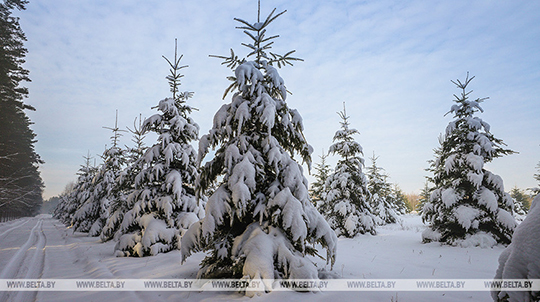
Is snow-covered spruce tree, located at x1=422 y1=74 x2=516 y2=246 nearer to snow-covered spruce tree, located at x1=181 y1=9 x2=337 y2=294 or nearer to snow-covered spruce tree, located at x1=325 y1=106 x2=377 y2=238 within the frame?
snow-covered spruce tree, located at x1=325 y1=106 x2=377 y2=238

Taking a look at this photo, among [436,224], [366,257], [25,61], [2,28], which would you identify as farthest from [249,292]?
[25,61]

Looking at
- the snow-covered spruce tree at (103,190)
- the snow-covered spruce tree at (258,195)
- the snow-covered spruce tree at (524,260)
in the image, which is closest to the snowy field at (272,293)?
the snow-covered spruce tree at (258,195)

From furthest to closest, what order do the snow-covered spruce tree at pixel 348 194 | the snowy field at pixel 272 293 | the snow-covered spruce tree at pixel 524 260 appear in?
the snow-covered spruce tree at pixel 348 194, the snowy field at pixel 272 293, the snow-covered spruce tree at pixel 524 260

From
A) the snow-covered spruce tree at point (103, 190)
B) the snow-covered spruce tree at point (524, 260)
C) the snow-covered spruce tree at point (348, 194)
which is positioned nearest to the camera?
the snow-covered spruce tree at point (524, 260)

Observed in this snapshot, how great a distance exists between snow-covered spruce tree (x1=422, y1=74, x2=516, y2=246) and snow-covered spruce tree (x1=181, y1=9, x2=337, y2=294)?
325 inches

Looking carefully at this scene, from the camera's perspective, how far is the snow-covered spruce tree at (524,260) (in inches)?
79.1

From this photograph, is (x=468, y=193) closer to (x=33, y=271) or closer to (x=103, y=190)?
(x=33, y=271)

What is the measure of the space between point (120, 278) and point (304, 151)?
17.4ft

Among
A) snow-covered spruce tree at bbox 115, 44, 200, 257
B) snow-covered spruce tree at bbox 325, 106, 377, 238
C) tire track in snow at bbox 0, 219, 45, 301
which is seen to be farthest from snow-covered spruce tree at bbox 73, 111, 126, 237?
snow-covered spruce tree at bbox 325, 106, 377, 238

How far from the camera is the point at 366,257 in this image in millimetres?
8281

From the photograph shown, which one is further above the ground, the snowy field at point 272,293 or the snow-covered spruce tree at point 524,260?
the snow-covered spruce tree at point 524,260

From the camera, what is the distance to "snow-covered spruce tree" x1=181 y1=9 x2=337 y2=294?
14.5 ft

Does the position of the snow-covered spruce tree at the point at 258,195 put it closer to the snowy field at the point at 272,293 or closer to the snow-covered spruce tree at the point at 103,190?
the snowy field at the point at 272,293

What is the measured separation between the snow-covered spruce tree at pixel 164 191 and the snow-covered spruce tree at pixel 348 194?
9148 mm
